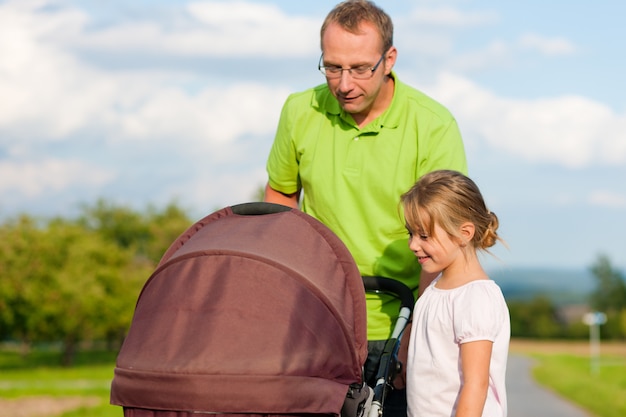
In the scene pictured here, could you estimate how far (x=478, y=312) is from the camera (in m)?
3.47

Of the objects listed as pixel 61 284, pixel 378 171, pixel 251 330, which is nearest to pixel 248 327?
pixel 251 330

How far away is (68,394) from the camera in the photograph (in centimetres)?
2217

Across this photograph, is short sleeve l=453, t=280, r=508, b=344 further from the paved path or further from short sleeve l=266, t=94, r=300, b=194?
the paved path

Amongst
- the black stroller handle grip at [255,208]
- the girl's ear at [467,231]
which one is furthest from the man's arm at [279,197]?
the girl's ear at [467,231]

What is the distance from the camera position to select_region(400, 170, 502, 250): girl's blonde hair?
11.7ft

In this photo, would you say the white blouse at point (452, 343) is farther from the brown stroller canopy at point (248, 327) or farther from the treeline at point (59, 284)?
the treeline at point (59, 284)

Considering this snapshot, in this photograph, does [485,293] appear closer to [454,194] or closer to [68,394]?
[454,194]

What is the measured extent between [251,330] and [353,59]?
1.15 m

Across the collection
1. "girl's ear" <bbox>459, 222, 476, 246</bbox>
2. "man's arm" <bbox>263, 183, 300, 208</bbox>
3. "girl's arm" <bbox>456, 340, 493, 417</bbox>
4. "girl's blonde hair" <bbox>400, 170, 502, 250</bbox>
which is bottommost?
"girl's arm" <bbox>456, 340, 493, 417</bbox>

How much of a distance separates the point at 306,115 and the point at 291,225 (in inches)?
29.5

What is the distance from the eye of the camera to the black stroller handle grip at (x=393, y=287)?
393cm

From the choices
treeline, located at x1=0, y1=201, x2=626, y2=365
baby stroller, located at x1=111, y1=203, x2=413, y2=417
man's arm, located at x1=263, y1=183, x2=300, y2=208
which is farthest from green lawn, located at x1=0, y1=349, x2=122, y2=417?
baby stroller, located at x1=111, y1=203, x2=413, y2=417

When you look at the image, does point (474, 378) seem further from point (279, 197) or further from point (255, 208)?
point (279, 197)

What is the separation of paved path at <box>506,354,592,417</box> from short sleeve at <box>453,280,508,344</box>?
577 inches
